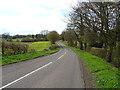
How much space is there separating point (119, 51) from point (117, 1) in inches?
231

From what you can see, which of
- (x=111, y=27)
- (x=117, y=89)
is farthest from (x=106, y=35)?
(x=117, y=89)

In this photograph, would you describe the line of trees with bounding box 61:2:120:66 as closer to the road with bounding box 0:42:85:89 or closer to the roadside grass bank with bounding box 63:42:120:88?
the roadside grass bank with bounding box 63:42:120:88

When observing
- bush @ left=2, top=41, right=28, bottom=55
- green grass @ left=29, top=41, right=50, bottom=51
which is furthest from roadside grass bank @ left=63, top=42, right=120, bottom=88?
green grass @ left=29, top=41, right=50, bottom=51

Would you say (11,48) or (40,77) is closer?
(40,77)

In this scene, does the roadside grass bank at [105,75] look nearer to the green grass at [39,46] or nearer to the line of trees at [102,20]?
the line of trees at [102,20]

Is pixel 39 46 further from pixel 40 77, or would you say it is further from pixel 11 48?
pixel 40 77

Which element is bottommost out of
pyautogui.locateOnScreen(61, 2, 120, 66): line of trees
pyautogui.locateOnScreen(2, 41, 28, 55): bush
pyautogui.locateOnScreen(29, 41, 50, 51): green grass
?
pyautogui.locateOnScreen(29, 41, 50, 51): green grass

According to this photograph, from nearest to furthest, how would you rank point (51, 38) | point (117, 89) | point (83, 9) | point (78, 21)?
point (117, 89)
point (83, 9)
point (78, 21)
point (51, 38)

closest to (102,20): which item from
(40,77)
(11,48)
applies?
(40,77)

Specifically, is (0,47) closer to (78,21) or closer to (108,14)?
(78,21)

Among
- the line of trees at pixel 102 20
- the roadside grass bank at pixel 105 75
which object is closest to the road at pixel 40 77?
the roadside grass bank at pixel 105 75

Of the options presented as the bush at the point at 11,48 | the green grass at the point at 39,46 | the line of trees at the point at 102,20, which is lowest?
the green grass at the point at 39,46

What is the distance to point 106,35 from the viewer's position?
58.5 feet

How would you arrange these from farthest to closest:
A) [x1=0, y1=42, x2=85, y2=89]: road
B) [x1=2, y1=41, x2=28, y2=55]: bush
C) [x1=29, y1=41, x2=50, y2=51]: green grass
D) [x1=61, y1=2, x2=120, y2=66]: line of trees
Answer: [x1=29, y1=41, x2=50, y2=51]: green grass → [x1=2, y1=41, x2=28, y2=55]: bush → [x1=61, y1=2, x2=120, y2=66]: line of trees → [x1=0, y1=42, x2=85, y2=89]: road
